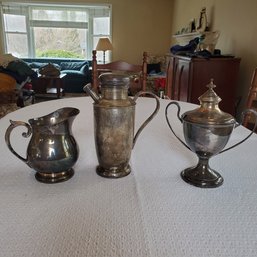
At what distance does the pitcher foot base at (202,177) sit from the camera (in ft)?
2.06

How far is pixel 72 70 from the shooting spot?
5816 mm

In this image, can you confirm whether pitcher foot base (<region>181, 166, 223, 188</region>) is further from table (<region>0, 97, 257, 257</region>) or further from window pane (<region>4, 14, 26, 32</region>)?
window pane (<region>4, 14, 26, 32</region>)

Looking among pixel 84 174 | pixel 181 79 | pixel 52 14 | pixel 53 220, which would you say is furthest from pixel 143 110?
pixel 52 14

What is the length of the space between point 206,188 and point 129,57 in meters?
5.91

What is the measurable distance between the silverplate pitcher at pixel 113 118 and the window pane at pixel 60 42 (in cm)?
613

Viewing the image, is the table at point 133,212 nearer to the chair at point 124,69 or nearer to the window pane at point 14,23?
the chair at point 124,69

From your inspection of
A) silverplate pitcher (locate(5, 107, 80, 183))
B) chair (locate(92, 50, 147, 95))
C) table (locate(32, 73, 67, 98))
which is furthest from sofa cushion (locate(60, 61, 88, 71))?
silverplate pitcher (locate(5, 107, 80, 183))

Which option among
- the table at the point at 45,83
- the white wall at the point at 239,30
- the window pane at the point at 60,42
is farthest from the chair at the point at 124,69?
the window pane at the point at 60,42

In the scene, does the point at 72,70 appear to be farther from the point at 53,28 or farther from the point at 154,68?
the point at 154,68

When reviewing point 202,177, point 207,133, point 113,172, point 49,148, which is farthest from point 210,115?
point 49,148

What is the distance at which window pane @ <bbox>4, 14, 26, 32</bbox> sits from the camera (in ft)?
19.8

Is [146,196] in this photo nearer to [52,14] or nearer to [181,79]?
[181,79]

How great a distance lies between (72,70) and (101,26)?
1.34 m

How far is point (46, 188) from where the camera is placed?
0.60m
